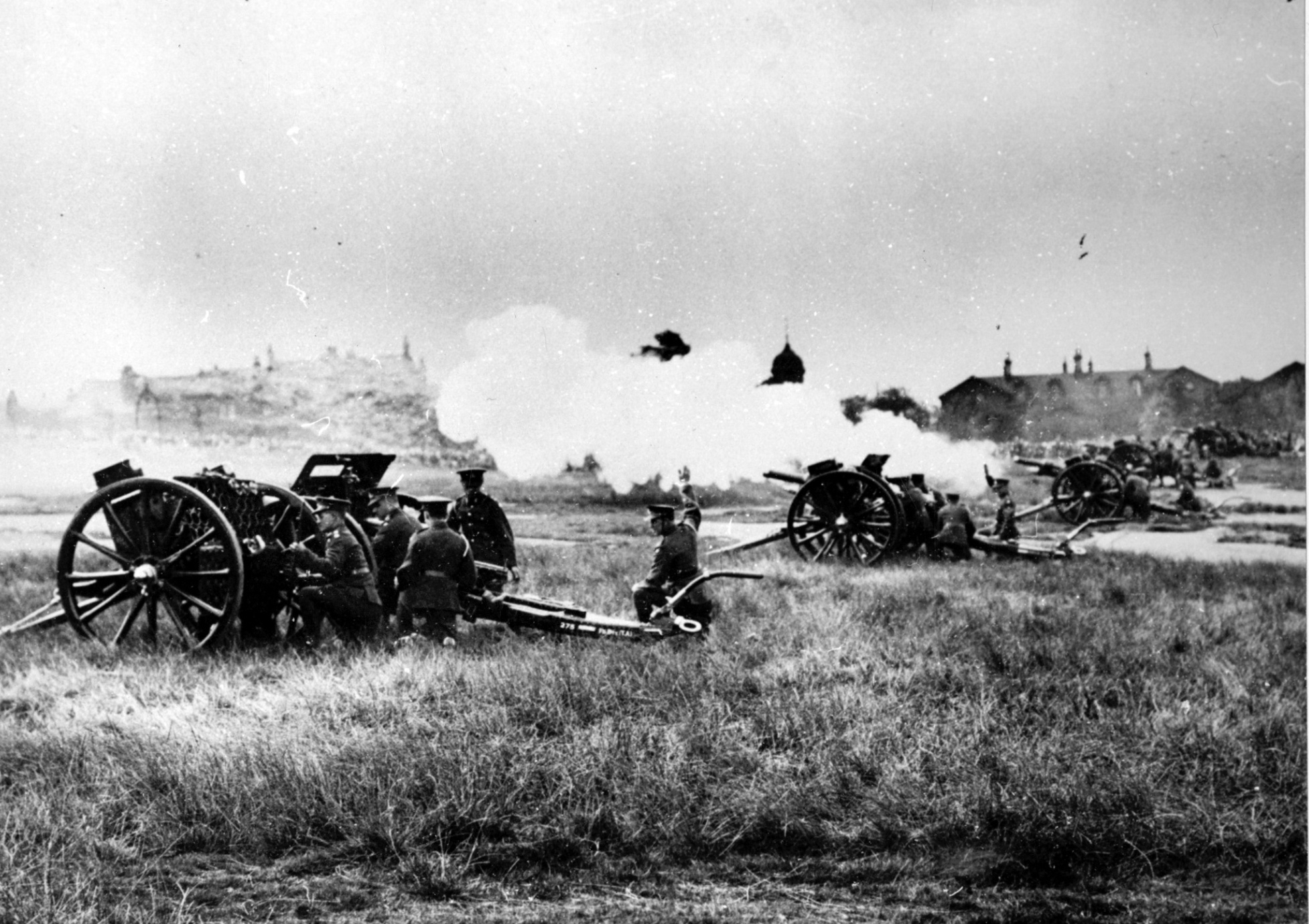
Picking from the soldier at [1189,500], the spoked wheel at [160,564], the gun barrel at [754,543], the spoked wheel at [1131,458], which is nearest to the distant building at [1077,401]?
the soldier at [1189,500]

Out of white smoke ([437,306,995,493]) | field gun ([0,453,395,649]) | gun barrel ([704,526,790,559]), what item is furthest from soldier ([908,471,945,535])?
field gun ([0,453,395,649])

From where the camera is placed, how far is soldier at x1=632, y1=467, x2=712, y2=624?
6410 millimetres

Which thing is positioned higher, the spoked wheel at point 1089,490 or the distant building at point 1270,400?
the distant building at point 1270,400

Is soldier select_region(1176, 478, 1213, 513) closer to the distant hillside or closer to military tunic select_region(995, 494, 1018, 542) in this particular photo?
military tunic select_region(995, 494, 1018, 542)

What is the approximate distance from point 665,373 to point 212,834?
393cm

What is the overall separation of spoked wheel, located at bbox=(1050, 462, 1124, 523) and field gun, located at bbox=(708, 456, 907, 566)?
10.4ft

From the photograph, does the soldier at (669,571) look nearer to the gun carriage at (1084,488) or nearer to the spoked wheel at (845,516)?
the spoked wheel at (845,516)

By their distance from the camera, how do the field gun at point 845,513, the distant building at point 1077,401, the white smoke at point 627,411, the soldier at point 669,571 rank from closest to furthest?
the white smoke at point 627,411
the soldier at point 669,571
the distant building at point 1077,401
the field gun at point 845,513

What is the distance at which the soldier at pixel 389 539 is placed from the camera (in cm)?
675

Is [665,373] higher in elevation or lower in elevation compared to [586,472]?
higher

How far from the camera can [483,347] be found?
600cm

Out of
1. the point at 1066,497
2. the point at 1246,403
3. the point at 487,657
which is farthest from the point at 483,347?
the point at 1066,497

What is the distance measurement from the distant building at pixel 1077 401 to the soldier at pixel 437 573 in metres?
4.06

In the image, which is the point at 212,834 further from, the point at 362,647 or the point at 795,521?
the point at 795,521
